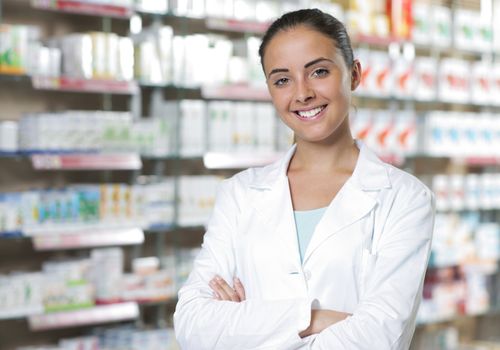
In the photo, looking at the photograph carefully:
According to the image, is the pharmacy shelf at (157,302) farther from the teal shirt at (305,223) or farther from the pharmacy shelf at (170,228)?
the teal shirt at (305,223)

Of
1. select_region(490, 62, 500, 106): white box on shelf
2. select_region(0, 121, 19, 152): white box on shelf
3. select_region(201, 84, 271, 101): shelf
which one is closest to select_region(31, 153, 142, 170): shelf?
select_region(0, 121, 19, 152): white box on shelf

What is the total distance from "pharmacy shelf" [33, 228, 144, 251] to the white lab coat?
2.73m

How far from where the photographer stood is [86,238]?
5.17 meters

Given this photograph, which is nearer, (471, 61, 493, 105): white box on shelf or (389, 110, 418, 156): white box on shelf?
(389, 110, 418, 156): white box on shelf

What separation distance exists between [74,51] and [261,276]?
10.3 feet

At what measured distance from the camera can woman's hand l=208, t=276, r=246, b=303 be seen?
2.38 meters

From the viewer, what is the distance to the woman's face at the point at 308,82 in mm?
2328

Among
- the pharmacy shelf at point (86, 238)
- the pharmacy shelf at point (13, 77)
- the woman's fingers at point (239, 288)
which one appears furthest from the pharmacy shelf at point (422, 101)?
the woman's fingers at point (239, 288)

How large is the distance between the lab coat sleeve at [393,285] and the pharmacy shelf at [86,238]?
3.02m

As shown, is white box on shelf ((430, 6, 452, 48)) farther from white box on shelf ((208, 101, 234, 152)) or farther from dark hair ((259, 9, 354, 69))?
dark hair ((259, 9, 354, 69))

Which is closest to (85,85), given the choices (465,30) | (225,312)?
(225,312)

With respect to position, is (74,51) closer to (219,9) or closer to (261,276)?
(219,9)

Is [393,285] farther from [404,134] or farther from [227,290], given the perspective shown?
[404,134]

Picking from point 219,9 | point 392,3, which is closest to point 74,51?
point 219,9
